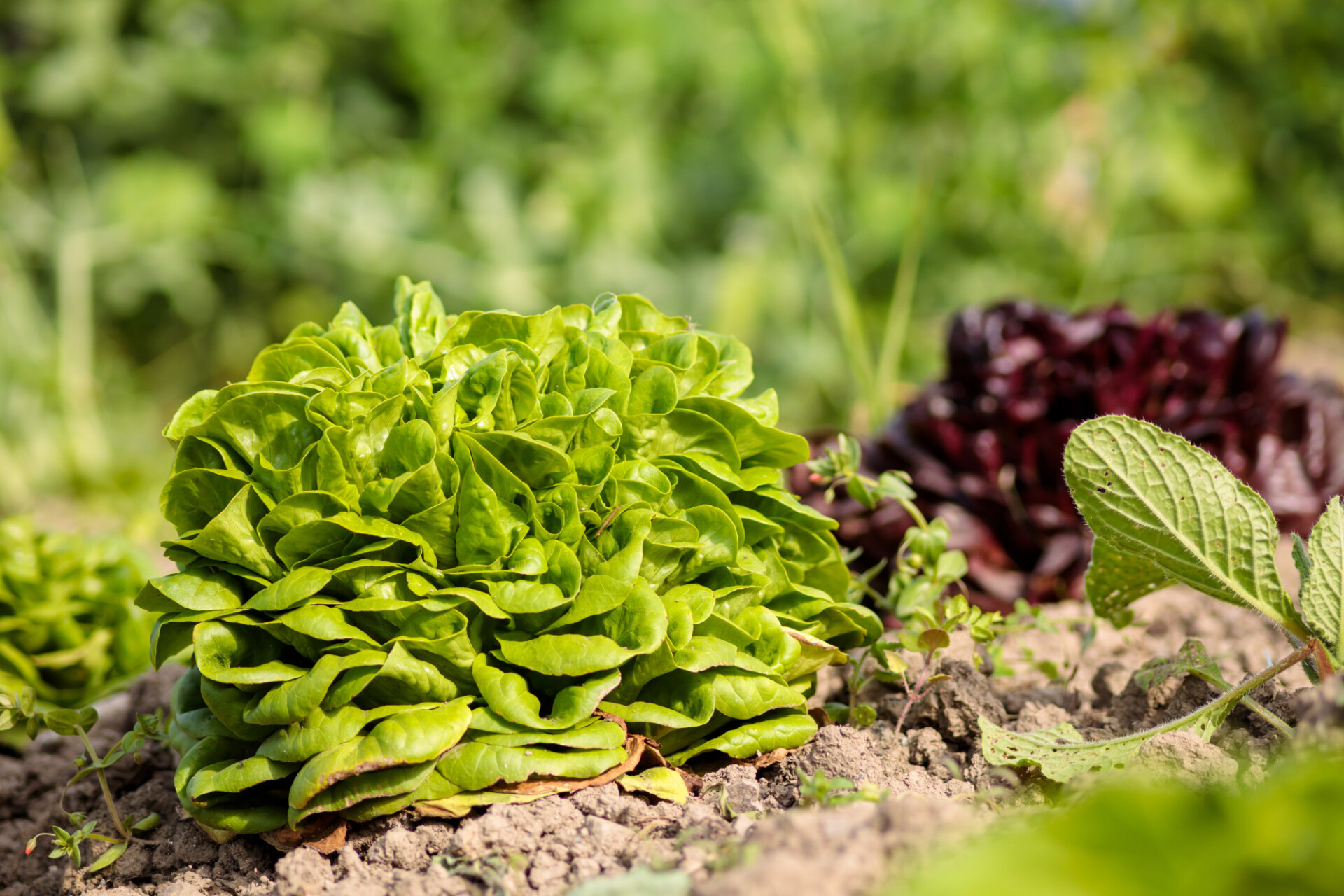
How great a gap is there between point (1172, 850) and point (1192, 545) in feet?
2.82

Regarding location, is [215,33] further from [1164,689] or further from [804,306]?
[1164,689]

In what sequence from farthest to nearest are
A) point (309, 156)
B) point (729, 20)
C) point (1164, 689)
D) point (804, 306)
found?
point (729, 20)
point (309, 156)
point (804, 306)
point (1164, 689)

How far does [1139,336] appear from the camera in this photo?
253cm

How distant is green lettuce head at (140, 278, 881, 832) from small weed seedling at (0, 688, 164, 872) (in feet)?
0.40

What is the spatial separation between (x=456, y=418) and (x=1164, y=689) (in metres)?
1.19

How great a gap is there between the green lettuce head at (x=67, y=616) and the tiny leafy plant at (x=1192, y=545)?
1.89 meters

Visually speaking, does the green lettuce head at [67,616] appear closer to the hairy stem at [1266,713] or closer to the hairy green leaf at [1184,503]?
the hairy green leaf at [1184,503]

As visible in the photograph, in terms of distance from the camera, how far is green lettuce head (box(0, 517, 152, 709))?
7.08 ft

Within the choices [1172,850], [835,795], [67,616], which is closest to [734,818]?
[835,795]

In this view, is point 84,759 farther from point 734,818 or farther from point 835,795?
point 835,795

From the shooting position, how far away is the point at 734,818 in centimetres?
138

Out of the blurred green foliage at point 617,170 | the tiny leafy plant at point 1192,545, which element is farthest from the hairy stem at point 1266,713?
the blurred green foliage at point 617,170

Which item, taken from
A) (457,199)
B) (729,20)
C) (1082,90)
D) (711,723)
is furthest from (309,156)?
(711,723)

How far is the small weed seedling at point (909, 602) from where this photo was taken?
1.63 metres
